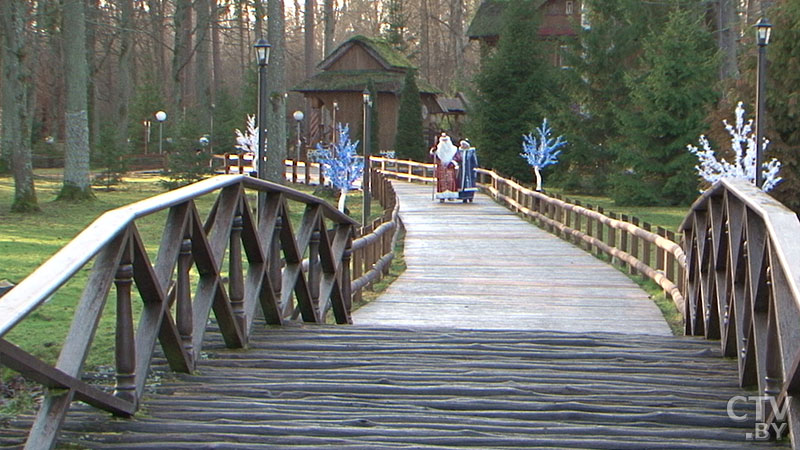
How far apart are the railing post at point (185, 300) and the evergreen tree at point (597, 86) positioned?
31.0 meters

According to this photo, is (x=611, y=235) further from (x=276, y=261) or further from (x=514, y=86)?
(x=514, y=86)

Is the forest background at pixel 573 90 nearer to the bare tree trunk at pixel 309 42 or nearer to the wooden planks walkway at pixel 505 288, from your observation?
the wooden planks walkway at pixel 505 288

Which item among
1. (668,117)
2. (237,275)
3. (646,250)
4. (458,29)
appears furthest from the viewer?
(458,29)

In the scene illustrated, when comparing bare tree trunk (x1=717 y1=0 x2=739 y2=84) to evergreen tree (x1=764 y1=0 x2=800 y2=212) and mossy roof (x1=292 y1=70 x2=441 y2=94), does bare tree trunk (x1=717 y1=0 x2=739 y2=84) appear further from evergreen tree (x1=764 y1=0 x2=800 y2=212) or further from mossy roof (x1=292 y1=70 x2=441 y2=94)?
mossy roof (x1=292 y1=70 x2=441 y2=94)

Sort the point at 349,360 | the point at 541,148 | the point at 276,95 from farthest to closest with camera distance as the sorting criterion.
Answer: the point at 541,148, the point at 276,95, the point at 349,360

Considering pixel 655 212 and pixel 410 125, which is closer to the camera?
pixel 655 212

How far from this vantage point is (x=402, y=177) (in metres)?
43.1

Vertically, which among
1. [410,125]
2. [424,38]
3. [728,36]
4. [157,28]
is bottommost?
[410,125]

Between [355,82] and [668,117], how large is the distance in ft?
77.1

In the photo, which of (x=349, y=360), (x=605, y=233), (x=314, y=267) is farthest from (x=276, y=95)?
(x=349, y=360)

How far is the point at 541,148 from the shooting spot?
110 feet

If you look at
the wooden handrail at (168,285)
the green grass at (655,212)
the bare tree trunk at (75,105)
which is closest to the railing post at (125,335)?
the wooden handrail at (168,285)

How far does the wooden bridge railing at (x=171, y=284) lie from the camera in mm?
3775

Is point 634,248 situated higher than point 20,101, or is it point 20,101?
point 20,101
